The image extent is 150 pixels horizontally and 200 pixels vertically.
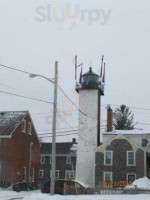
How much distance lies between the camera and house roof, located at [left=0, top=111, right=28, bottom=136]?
160 ft

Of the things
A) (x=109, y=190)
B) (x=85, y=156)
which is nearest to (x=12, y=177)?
(x=85, y=156)

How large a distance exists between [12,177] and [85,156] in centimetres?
1056

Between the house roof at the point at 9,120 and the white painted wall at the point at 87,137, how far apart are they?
7.92 m

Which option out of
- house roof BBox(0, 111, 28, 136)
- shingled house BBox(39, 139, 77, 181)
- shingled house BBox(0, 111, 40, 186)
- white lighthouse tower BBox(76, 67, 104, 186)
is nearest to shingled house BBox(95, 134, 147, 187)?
white lighthouse tower BBox(76, 67, 104, 186)

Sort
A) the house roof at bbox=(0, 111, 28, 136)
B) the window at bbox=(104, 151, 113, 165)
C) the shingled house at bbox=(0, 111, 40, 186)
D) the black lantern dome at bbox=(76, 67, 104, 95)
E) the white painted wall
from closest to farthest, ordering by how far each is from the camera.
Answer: the shingled house at bbox=(0, 111, 40, 186) → the house roof at bbox=(0, 111, 28, 136) → the window at bbox=(104, 151, 113, 165) → the white painted wall → the black lantern dome at bbox=(76, 67, 104, 95)

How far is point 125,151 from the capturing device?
51.7 metres

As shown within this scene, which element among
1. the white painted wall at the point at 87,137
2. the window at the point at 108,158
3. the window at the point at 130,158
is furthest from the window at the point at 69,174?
the window at the point at 130,158

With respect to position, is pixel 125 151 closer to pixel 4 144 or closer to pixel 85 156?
pixel 85 156

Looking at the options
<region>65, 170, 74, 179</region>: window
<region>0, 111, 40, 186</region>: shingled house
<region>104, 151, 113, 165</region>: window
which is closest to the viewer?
<region>0, 111, 40, 186</region>: shingled house

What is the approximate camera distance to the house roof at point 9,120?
48.8 metres

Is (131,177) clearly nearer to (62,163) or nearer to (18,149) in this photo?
(18,149)

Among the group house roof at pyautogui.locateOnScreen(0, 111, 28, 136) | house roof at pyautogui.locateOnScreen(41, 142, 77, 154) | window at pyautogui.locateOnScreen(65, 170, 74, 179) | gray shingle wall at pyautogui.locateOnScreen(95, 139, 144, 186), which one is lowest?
window at pyautogui.locateOnScreen(65, 170, 74, 179)

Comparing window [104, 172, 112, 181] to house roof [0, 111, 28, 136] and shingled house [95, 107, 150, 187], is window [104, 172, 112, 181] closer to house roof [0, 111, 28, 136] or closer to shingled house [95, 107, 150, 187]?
shingled house [95, 107, 150, 187]

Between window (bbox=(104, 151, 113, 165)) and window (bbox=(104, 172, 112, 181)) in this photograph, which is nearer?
window (bbox=(104, 172, 112, 181))
